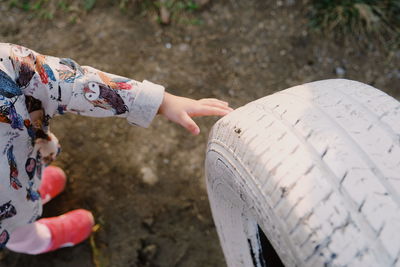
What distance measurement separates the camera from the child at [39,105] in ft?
3.67

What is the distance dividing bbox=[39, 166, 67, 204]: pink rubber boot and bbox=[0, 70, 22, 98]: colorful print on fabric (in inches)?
29.1

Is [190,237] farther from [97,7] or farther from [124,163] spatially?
[97,7]

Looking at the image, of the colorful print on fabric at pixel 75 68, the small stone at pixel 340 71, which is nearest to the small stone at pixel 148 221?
the colorful print on fabric at pixel 75 68

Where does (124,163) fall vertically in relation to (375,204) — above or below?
below

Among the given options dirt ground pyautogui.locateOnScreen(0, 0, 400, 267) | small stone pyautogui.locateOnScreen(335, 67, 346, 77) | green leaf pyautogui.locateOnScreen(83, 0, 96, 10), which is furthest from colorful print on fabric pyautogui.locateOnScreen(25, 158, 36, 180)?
small stone pyautogui.locateOnScreen(335, 67, 346, 77)

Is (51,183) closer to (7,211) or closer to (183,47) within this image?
(7,211)

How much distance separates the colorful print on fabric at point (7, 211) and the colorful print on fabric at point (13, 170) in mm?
61

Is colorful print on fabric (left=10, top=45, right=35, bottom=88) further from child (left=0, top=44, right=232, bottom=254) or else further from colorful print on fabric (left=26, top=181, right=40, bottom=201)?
colorful print on fabric (left=26, top=181, right=40, bottom=201)

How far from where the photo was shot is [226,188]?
118cm

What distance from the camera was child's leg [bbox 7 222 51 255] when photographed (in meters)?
1.56

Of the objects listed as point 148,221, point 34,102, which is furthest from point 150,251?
point 34,102

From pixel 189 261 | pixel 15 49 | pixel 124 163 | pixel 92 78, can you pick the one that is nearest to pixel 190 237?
pixel 189 261

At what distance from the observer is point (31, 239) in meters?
1.60

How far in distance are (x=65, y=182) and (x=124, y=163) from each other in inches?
10.6
